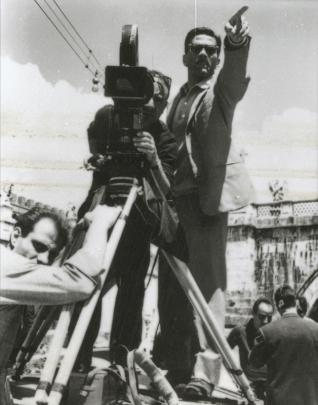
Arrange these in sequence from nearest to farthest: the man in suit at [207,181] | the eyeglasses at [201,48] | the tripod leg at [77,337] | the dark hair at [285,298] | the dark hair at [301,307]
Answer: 1. the tripod leg at [77,337]
2. the man in suit at [207,181]
3. the dark hair at [285,298]
4. the eyeglasses at [201,48]
5. the dark hair at [301,307]

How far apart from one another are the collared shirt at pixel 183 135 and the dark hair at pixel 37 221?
833 mm

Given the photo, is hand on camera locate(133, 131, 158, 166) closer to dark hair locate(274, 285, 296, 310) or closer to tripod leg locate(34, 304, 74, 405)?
tripod leg locate(34, 304, 74, 405)

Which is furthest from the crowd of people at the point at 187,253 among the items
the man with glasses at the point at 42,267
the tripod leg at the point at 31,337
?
the tripod leg at the point at 31,337

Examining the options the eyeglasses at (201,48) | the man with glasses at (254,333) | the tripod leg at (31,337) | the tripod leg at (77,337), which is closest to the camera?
the tripod leg at (77,337)

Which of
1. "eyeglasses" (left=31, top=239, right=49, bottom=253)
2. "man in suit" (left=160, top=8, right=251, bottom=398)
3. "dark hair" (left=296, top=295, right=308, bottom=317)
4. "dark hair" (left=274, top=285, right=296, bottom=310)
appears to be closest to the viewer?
"eyeglasses" (left=31, top=239, right=49, bottom=253)

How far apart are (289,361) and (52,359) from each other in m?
1.20

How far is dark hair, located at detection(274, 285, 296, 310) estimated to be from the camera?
2389mm

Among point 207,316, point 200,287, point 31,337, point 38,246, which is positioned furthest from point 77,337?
point 200,287

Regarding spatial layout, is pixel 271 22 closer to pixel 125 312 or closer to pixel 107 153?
pixel 107 153

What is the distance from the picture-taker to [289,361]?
85.6 inches

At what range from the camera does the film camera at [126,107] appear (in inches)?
66.5

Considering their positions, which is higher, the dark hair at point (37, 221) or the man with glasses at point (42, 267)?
the dark hair at point (37, 221)

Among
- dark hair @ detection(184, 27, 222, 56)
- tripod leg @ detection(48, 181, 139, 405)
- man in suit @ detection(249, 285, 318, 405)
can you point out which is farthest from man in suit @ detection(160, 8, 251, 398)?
tripod leg @ detection(48, 181, 139, 405)

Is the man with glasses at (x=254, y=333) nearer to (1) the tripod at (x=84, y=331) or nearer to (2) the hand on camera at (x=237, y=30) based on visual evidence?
(1) the tripod at (x=84, y=331)
